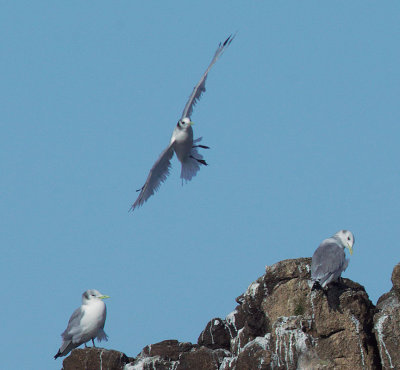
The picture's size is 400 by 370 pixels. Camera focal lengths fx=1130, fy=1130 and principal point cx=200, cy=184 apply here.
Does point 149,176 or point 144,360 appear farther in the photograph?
point 149,176

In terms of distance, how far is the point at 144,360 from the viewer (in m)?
21.1

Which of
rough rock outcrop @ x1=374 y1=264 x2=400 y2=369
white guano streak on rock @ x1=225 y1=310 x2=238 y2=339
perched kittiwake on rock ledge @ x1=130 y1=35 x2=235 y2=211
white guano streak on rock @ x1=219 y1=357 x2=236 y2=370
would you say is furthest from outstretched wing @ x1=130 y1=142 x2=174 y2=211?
rough rock outcrop @ x1=374 y1=264 x2=400 y2=369

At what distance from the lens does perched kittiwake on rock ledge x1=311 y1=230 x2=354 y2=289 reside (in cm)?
1977

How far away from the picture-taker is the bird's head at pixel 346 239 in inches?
816

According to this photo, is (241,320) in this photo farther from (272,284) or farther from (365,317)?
(365,317)

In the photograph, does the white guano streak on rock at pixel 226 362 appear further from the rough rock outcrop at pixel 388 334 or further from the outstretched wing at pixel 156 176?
the outstretched wing at pixel 156 176

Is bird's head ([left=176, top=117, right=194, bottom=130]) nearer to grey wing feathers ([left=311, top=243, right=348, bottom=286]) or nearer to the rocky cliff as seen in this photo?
the rocky cliff

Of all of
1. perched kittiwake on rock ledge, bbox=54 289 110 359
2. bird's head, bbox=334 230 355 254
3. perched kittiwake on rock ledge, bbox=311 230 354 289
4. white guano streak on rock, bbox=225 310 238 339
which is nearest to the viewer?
perched kittiwake on rock ledge, bbox=311 230 354 289

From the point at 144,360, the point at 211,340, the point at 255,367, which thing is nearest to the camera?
the point at 255,367

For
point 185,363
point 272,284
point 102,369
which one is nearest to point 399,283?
point 272,284

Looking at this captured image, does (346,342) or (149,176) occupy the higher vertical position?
(149,176)

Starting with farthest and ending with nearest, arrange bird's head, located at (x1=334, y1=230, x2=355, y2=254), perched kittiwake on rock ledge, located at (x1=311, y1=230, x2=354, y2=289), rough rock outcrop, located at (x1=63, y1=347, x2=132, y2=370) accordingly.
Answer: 1. rough rock outcrop, located at (x1=63, y1=347, x2=132, y2=370)
2. bird's head, located at (x1=334, y1=230, x2=355, y2=254)
3. perched kittiwake on rock ledge, located at (x1=311, y1=230, x2=354, y2=289)

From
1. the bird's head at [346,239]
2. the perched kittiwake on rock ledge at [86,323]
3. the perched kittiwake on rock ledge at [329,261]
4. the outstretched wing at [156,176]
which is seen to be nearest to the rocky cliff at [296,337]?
the perched kittiwake on rock ledge at [329,261]

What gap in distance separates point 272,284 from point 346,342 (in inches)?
96.7
